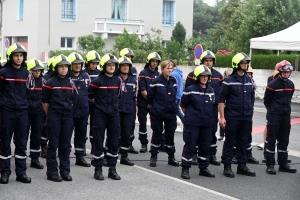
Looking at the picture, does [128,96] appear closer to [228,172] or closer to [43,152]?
[43,152]

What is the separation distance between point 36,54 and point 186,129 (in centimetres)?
3656

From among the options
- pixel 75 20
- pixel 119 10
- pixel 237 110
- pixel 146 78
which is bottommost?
pixel 237 110

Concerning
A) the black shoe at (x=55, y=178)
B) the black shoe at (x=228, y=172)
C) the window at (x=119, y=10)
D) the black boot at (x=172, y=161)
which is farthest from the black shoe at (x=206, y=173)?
the window at (x=119, y=10)

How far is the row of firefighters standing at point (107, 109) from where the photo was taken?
387 inches

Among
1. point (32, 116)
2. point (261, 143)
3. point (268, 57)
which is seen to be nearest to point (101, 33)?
point (268, 57)

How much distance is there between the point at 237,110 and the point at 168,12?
42.9 meters

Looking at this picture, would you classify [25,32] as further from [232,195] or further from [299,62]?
[232,195]

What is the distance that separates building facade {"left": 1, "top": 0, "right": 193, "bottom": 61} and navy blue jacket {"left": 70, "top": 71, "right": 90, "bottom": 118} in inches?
1373

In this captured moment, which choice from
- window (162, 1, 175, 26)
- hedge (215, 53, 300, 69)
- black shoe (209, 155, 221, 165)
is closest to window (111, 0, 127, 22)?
window (162, 1, 175, 26)

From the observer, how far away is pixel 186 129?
10.9 metres

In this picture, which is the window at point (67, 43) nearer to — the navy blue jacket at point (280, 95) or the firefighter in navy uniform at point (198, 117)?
the navy blue jacket at point (280, 95)

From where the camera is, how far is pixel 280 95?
11.6 m

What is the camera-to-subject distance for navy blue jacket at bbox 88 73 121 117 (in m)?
10.4

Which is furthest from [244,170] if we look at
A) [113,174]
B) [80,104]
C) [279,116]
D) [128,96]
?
[80,104]
